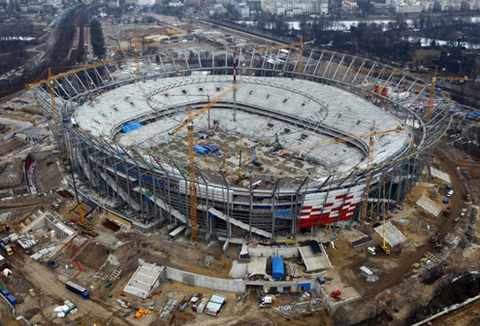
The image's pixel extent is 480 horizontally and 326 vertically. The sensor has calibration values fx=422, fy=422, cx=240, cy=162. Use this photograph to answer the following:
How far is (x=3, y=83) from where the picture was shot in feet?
457

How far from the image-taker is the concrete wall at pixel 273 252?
189ft

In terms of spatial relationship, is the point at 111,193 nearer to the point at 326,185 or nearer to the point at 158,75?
the point at 326,185

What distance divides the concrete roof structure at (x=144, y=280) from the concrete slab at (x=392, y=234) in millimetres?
31621

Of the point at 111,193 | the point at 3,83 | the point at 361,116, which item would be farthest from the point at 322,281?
the point at 3,83

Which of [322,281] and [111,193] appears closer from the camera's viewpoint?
[322,281]

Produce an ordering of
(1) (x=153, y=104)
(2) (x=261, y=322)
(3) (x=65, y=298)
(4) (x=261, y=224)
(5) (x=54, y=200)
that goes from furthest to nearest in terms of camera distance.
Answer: (1) (x=153, y=104)
(5) (x=54, y=200)
(4) (x=261, y=224)
(3) (x=65, y=298)
(2) (x=261, y=322)

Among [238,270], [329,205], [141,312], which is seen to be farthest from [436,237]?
[141,312]

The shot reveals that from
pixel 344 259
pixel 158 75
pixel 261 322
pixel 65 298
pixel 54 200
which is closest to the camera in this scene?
pixel 261 322

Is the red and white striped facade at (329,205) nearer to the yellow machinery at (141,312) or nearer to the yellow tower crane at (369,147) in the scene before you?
the yellow tower crane at (369,147)

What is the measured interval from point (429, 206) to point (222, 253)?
116 ft

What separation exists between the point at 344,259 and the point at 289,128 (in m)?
40.3

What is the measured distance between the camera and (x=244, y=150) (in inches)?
3366

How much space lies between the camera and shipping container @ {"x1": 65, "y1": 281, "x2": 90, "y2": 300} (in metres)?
50.8

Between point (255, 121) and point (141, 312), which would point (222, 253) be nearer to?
point (141, 312)
